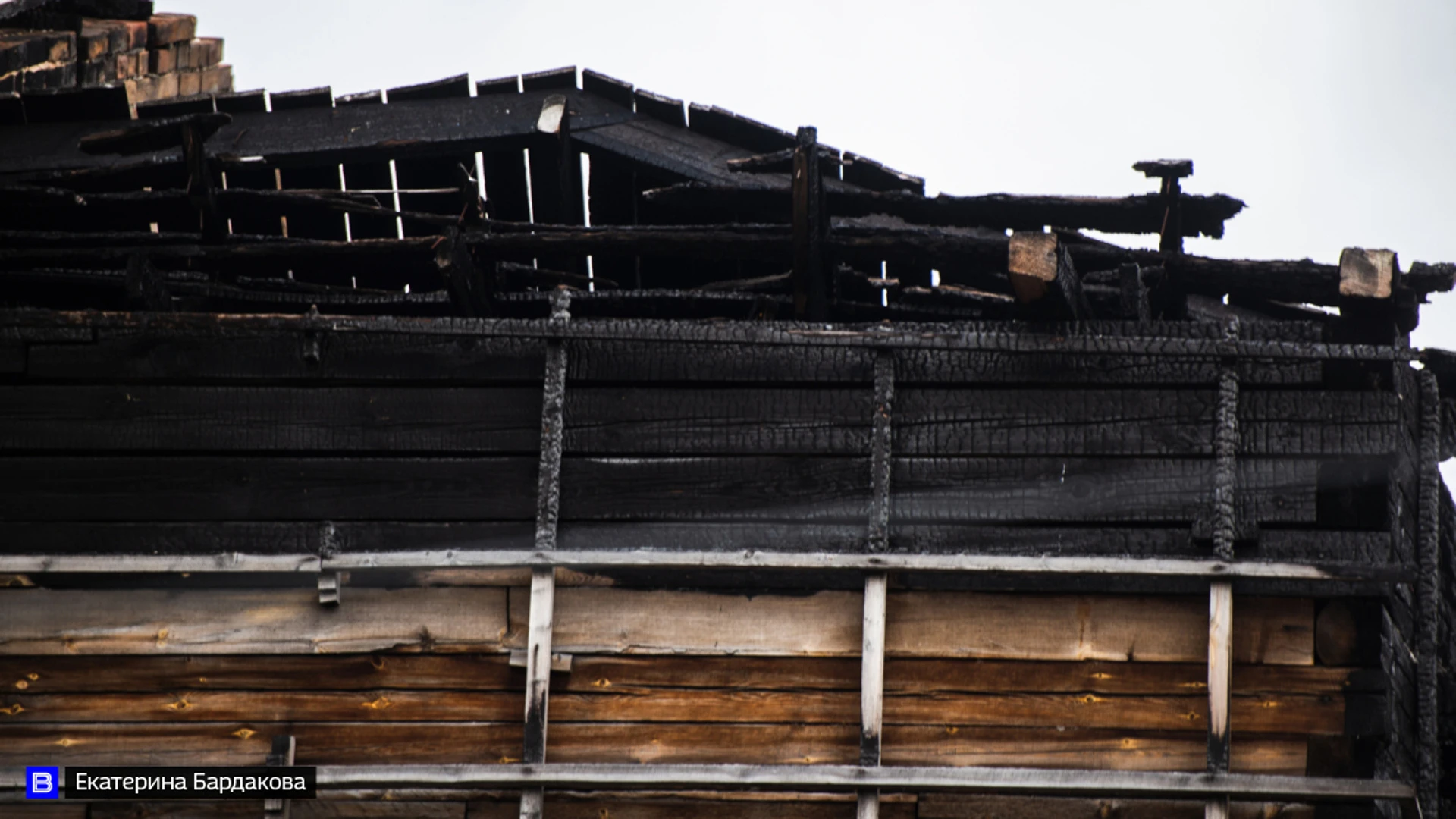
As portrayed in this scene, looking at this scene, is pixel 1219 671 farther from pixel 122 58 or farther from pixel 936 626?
pixel 122 58

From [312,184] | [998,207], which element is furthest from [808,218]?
[312,184]

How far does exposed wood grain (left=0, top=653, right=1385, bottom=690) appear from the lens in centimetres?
537

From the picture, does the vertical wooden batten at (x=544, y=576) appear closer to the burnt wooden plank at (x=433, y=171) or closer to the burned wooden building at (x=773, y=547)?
the burned wooden building at (x=773, y=547)

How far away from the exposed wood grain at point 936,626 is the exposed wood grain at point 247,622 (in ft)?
0.78

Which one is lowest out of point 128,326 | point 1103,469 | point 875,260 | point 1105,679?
point 1105,679

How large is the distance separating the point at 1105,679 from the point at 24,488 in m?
4.47

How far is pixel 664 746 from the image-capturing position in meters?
5.35

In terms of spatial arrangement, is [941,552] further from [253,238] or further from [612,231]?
[253,238]

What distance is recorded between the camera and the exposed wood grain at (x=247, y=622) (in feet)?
17.7

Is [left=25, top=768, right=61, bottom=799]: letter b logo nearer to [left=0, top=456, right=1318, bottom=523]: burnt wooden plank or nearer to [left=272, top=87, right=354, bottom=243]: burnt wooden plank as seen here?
[left=0, top=456, right=1318, bottom=523]: burnt wooden plank

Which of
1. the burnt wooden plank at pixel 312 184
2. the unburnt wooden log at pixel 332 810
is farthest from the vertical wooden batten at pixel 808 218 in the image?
the unburnt wooden log at pixel 332 810

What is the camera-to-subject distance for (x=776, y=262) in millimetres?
6289

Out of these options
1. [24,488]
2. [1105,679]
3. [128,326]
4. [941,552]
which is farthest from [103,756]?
[1105,679]

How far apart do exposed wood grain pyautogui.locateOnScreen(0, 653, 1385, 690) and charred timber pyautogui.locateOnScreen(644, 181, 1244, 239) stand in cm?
184
